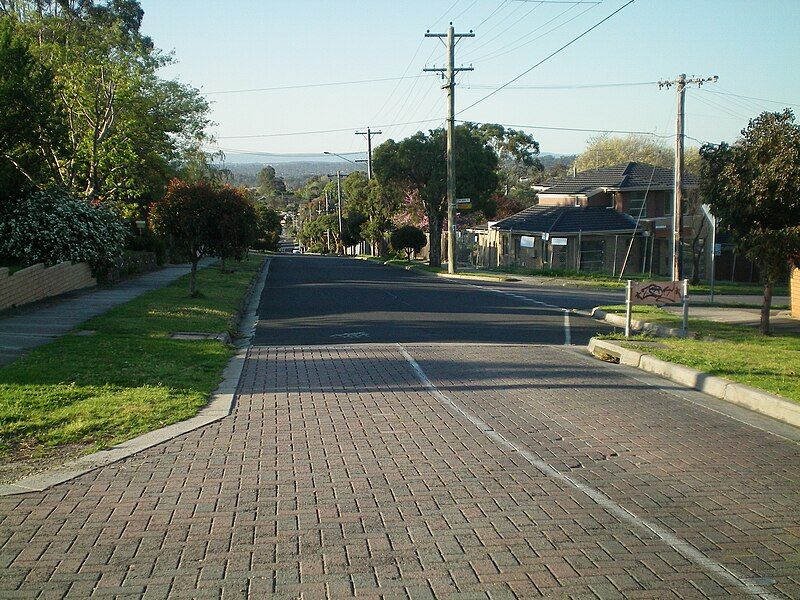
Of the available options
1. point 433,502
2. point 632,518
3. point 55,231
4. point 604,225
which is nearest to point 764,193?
point 632,518

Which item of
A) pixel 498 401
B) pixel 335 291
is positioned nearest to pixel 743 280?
pixel 335 291

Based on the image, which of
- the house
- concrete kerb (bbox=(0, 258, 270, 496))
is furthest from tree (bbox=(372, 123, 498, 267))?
concrete kerb (bbox=(0, 258, 270, 496))

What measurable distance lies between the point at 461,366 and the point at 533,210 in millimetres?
44951

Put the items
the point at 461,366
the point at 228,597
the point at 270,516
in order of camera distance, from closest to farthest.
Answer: the point at 228,597, the point at 270,516, the point at 461,366

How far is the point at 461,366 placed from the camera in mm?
13844

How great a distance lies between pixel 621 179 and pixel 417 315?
37.2 metres

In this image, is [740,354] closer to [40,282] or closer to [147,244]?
[40,282]

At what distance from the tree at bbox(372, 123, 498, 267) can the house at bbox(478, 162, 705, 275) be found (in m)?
3.37

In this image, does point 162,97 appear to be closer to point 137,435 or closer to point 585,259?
point 585,259

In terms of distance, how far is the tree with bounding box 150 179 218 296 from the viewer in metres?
24.2

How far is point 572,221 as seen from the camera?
5278 cm

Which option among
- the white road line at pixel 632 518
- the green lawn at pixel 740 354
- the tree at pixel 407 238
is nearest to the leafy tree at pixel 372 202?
the tree at pixel 407 238

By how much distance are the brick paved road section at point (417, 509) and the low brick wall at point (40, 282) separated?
1180 centimetres

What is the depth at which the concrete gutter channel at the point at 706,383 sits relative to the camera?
1048cm
